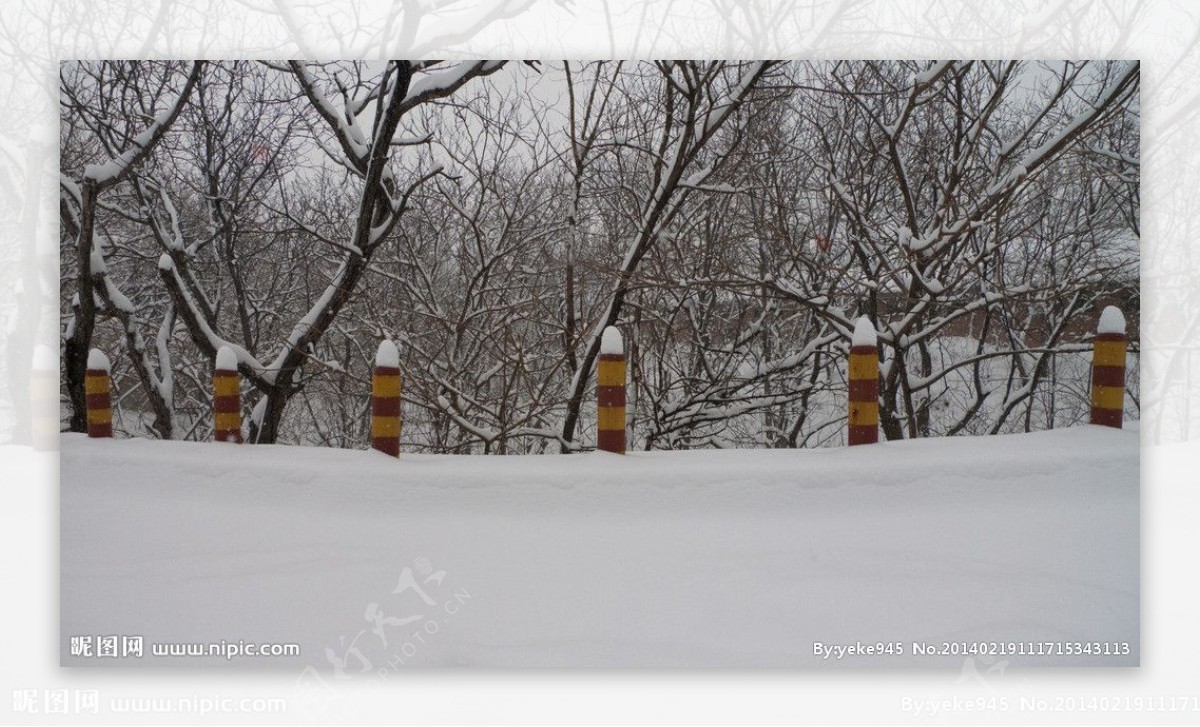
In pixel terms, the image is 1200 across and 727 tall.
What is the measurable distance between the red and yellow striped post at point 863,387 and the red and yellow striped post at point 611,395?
2.23 feet

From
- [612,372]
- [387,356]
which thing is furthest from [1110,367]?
[387,356]

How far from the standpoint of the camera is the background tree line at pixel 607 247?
2693mm

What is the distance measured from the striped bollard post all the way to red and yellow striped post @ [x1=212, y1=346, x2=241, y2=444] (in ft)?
1.32

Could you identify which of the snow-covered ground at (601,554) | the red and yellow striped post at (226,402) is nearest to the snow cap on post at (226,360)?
the red and yellow striped post at (226,402)

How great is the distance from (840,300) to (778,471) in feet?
3.73

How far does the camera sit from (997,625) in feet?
6.40

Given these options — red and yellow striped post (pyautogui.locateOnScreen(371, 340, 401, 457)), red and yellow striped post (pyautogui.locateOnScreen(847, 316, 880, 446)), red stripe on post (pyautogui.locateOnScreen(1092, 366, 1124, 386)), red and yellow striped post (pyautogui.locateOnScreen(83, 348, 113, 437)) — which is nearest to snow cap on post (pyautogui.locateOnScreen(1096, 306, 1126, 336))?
red stripe on post (pyautogui.locateOnScreen(1092, 366, 1124, 386))

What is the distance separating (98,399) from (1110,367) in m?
3.04

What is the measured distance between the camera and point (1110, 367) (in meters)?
2.49

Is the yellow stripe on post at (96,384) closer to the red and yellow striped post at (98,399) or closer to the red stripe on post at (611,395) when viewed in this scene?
the red and yellow striped post at (98,399)

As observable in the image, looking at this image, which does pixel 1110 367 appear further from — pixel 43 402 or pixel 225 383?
pixel 43 402

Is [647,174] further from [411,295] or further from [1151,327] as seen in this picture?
[1151,327]

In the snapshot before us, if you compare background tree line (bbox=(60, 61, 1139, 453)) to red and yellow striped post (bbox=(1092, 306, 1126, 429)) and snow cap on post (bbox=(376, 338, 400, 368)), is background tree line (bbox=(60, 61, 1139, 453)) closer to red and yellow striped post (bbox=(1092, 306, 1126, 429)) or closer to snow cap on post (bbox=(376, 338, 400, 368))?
red and yellow striped post (bbox=(1092, 306, 1126, 429))

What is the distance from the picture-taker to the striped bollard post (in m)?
2.29
